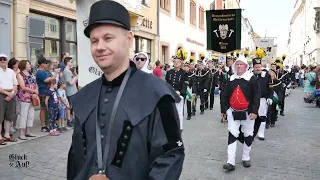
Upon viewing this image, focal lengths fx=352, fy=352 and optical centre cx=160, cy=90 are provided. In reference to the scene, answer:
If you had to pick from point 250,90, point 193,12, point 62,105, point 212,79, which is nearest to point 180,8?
point 193,12

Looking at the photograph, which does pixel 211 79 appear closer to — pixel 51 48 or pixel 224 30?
pixel 224 30

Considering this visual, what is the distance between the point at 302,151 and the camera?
728 centimetres

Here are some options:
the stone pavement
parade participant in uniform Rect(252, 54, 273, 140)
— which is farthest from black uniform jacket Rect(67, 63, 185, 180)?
parade participant in uniform Rect(252, 54, 273, 140)

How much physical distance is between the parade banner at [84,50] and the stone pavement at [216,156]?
1.84m

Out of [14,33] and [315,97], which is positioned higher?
[14,33]

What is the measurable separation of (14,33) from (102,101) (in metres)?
9.83

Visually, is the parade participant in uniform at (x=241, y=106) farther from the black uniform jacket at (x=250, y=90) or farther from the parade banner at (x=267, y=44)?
the parade banner at (x=267, y=44)

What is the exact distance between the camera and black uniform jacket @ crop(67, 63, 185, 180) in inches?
77.9

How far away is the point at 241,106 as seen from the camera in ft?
19.4

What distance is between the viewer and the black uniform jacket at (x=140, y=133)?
6.49 feet

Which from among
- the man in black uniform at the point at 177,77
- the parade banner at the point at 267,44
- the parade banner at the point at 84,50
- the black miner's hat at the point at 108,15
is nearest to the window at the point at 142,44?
the parade banner at the point at 267,44

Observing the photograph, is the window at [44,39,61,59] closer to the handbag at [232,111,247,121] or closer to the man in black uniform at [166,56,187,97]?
the man in black uniform at [166,56,187,97]

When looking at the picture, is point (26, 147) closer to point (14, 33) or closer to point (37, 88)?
point (37, 88)

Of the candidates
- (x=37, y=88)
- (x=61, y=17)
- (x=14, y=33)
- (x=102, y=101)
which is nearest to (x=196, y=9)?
(x=61, y=17)
